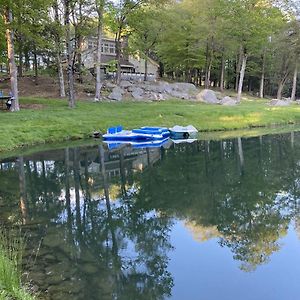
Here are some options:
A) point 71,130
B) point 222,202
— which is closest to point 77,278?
point 222,202

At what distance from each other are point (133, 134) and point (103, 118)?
439cm

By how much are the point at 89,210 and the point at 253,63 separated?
60.6m

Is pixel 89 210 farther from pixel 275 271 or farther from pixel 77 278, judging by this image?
pixel 275 271

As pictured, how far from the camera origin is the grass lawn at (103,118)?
24.9 meters

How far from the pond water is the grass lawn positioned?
4.76 metres

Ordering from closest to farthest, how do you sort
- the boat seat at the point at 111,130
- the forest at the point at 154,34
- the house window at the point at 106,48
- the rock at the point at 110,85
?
the boat seat at the point at 111,130 → the forest at the point at 154,34 → the rock at the point at 110,85 → the house window at the point at 106,48

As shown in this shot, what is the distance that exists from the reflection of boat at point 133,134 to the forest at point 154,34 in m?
6.88

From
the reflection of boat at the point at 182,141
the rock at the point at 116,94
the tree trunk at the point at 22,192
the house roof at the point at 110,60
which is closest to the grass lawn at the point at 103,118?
the rock at the point at 116,94

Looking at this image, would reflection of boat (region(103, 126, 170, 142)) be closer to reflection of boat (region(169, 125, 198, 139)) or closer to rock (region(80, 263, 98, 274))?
reflection of boat (region(169, 125, 198, 139))

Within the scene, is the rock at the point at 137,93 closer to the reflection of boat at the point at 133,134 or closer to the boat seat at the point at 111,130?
the reflection of boat at the point at 133,134

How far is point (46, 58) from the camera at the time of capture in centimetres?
4541

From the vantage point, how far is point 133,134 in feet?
87.7

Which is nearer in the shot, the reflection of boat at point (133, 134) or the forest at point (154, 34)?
the reflection of boat at point (133, 134)

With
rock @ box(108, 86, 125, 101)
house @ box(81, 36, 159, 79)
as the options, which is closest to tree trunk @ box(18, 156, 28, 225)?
rock @ box(108, 86, 125, 101)
